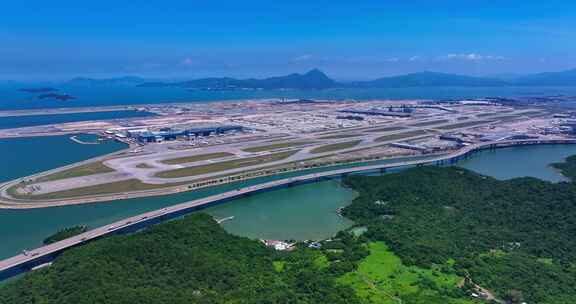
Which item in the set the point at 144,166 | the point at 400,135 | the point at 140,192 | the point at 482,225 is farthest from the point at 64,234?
the point at 400,135

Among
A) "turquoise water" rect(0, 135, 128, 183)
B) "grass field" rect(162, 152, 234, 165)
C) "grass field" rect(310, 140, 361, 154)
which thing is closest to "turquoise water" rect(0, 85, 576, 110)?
"turquoise water" rect(0, 135, 128, 183)

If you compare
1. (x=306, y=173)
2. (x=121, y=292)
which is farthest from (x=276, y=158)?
(x=121, y=292)

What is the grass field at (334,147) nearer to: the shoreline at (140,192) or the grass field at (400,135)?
the grass field at (400,135)

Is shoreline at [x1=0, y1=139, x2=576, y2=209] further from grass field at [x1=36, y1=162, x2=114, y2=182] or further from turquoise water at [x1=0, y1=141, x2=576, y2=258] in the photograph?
grass field at [x1=36, y1=162, x2=114, y2=182]

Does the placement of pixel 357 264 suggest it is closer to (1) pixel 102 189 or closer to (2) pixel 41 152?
(1) pixel 102 189

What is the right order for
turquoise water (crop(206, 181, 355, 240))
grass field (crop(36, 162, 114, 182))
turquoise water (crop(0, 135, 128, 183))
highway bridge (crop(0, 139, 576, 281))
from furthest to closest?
turquoise water (crop(0, 135, 128, 183))
grass field (crop(36, 162, 114, 182))
turquoise water (crop(206, 181, 355, 240))
highway bridge (crop(0, 139, 576, 281))

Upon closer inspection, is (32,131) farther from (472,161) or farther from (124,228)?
(472,161)
